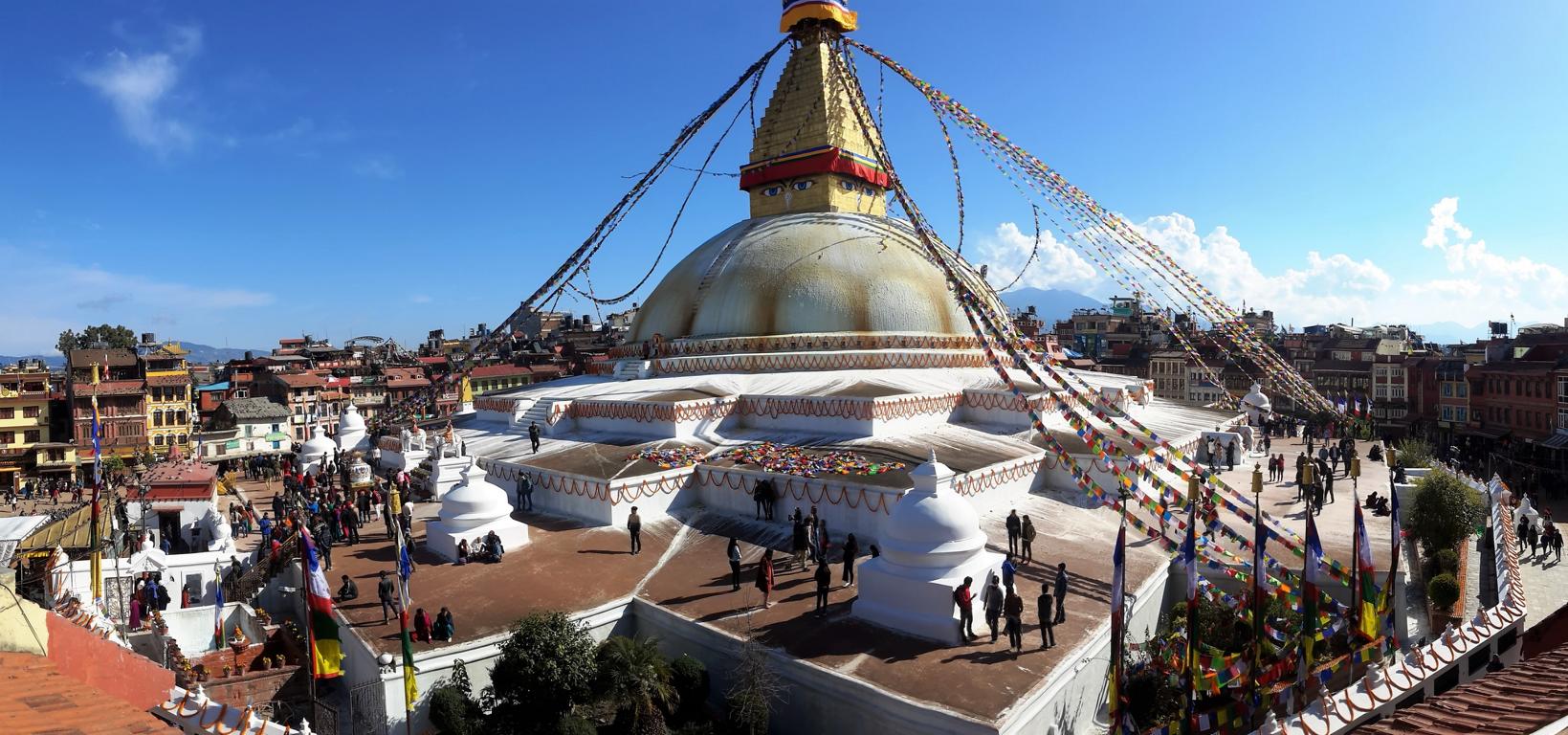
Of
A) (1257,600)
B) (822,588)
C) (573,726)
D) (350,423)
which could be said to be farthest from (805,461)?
(350,423)

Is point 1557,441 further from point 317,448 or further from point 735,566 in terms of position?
point 317,448

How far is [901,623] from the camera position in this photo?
8539 mm

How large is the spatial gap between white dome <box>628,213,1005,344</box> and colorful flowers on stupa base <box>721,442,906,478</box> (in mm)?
5907

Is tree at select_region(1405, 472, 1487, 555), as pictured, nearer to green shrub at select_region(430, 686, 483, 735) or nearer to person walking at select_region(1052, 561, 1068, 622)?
person walking at select_region(1052, 561, 1068, 622)

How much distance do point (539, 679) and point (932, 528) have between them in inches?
160

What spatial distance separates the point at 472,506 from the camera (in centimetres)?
1163

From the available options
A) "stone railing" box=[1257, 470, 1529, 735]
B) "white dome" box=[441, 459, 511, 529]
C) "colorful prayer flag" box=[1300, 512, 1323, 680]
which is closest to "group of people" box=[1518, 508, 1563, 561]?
"stone railing" box=[1257, 470, 1529, 735]

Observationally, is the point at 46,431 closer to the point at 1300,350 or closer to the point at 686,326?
the point at 686,326

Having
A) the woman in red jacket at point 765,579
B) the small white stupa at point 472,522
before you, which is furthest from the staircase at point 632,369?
the woman in red jacket at point 765,579

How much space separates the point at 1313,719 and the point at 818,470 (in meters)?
7.15

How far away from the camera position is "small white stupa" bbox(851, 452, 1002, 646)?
837 cm

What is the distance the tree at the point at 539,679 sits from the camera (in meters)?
7.33

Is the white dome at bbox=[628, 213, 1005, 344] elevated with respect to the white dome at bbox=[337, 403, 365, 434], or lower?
elevated

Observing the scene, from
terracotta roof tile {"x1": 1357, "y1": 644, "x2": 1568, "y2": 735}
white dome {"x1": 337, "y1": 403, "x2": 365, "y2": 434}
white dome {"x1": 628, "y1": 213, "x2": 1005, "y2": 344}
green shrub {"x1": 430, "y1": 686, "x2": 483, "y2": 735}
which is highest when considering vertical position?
white dome {"x1": 628, "y1": 213, "x2": 1005, "y2": 344}
